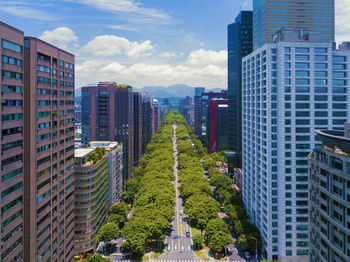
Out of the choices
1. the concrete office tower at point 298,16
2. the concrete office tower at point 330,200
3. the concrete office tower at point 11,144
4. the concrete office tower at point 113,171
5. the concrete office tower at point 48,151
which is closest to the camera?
the concrete office tower at point 330,200

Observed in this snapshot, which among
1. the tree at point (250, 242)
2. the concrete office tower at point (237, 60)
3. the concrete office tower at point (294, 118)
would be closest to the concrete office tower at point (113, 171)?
the tree at point (250, 242)

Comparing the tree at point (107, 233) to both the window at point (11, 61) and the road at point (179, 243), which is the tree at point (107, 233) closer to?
the road at point (179, 243)

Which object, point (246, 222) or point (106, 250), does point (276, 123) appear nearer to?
point (246, 222)

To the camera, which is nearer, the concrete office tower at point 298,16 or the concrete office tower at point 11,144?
the concrete office tower at point 11,144

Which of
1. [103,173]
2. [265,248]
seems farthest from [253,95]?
[103,173]

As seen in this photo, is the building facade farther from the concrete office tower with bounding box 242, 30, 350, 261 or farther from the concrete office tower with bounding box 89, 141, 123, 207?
the concrete office tower with bounding box 242, 30, 350, 261

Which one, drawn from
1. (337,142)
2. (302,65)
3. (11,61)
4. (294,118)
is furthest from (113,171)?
(337,142)

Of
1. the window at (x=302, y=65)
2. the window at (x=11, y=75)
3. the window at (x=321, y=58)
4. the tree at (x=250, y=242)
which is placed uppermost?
the window at (x=321, y=58)
